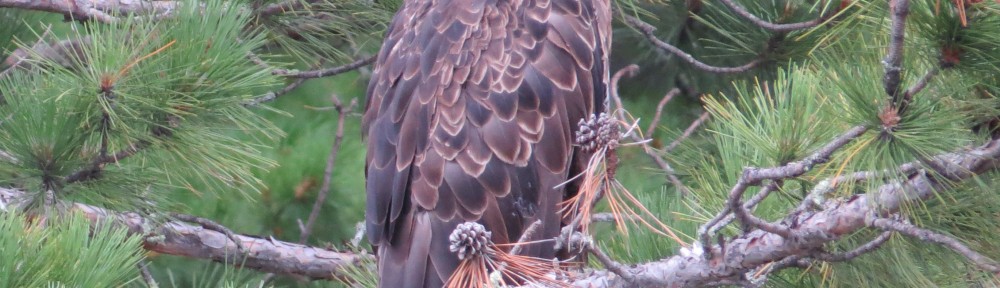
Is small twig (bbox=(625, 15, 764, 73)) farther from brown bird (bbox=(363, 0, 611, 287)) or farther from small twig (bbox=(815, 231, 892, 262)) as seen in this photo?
small twig (bbox=(815, 231, 892, 262))

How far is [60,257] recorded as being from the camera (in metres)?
1.94

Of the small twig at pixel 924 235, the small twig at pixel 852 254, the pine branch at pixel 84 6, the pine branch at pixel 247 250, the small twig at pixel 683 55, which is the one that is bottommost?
the pine branch at pixel 247 250

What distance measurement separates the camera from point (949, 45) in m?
1.78

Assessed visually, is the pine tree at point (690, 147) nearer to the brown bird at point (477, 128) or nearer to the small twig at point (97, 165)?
the small twig at point (97, 165)

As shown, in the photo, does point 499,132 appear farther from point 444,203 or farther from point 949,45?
point 949,45

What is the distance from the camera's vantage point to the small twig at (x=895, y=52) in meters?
1.67

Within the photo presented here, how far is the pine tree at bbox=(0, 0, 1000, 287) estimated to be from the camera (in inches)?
71.7

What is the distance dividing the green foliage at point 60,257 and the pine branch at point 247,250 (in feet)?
3.29

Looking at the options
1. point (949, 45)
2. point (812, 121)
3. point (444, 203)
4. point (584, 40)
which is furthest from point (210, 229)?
point (949, 45)

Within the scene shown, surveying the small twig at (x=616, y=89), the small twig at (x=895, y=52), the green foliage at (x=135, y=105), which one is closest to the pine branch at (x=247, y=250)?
the green foliage at (x=135, y=105)

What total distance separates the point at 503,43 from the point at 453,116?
24 centimetres

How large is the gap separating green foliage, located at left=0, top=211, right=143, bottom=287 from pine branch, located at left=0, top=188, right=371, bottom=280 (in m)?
1.00

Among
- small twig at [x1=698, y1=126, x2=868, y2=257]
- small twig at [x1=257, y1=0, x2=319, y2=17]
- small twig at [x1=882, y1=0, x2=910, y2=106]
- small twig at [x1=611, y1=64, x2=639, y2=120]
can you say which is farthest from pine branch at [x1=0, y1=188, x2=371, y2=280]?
small twig at [x1=882, y1=0, x2=910, y2=106]

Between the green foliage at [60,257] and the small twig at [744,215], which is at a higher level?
the small twig at [744,215]
